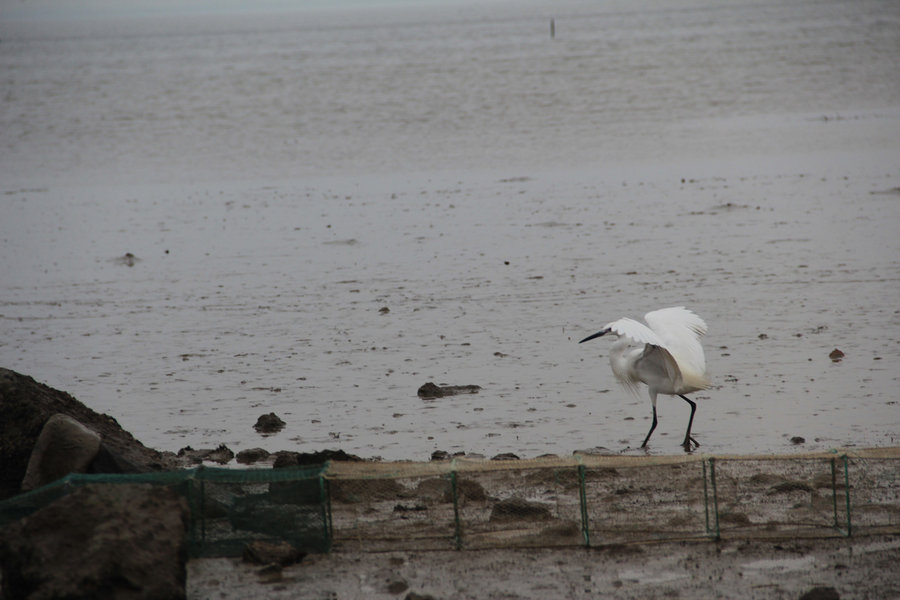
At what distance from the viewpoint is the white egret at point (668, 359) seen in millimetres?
10633

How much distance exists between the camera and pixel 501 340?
1441 centimetres

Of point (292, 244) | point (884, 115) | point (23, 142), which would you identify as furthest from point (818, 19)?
point (292, 244)

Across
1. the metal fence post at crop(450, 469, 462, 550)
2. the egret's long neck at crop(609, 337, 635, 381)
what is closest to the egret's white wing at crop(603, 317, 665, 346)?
the egret's long neck at crop(609, 337, 635, 381)

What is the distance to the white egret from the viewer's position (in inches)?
419

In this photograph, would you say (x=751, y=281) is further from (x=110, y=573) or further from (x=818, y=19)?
(x=818, y=19)

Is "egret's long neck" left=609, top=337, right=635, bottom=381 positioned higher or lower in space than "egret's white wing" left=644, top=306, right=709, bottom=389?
lower

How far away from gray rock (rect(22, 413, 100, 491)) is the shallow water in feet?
7.81

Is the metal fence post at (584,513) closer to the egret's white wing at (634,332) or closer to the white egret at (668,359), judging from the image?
the egret's white wing at (634,332)

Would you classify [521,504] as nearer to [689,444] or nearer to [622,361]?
[689,444]

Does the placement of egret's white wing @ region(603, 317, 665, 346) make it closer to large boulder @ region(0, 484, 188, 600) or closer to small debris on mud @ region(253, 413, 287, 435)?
small debris on mud @ region(253, 413, 287, 435)

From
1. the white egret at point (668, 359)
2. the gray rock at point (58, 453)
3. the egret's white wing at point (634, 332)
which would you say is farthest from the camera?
the white egret at point (668, 359)

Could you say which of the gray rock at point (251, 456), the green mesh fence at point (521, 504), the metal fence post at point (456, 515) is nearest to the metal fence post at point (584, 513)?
the green mesh fence at point (521, 504)

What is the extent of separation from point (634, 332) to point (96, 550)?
5160 millimetres

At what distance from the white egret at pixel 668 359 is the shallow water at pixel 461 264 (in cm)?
48
